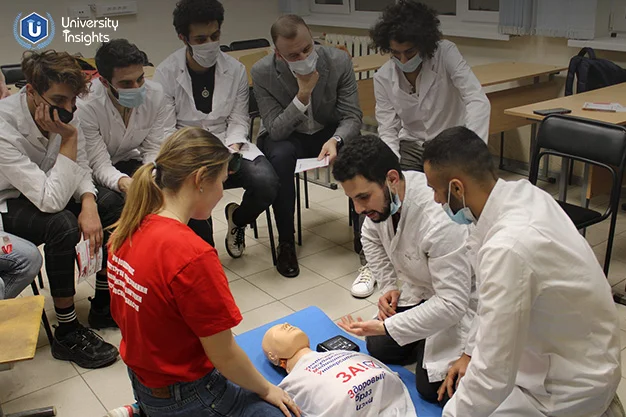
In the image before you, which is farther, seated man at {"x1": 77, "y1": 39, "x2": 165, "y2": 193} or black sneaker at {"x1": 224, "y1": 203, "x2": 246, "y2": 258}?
black sneaker at {"x1": 224, "y1": 203, "x2": 246, "y2": 258}

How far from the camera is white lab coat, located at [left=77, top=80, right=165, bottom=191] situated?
282 centimetres

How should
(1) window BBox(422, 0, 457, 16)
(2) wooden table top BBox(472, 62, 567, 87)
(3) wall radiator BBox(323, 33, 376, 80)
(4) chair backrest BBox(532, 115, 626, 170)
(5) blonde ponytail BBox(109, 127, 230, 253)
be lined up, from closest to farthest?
(5) blonde ponytail BBox(109, 127, 230, 253) < (4) chair backrest BBox(532, 115, 626, 170) < (2) wooden table top BBox(472, 62, 567, 87) < (1) window BBox(422, 0, 457, 16) < (3) wall radiator BBox(323, 33, 376, 80)

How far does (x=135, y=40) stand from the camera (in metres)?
6.04

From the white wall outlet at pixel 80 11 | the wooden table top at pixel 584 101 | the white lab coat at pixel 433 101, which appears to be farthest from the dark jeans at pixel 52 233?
the white wall outlet at pixel 80 11

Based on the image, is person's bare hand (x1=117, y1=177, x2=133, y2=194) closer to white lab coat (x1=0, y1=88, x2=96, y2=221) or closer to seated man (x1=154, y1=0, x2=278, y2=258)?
white lab coat (x1=0, y1=88, x2=96, y2=221)

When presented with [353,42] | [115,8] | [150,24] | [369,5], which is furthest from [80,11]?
[369,5]

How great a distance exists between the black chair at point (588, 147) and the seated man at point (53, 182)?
2108 millimetres

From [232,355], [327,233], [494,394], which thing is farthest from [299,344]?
[327,233]

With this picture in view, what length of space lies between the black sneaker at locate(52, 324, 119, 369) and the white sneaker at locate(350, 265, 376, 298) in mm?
1141

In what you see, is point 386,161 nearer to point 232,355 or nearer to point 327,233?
point 232,355

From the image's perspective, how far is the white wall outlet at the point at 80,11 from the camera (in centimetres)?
566

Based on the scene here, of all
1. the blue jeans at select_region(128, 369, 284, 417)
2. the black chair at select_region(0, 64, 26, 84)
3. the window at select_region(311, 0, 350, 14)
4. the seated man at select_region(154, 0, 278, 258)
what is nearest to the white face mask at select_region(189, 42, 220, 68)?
the seated man at select_region(154, 0, 278, 258)

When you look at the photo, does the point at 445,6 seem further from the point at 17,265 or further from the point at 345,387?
the point at 345,387

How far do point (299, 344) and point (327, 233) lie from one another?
5.54ft
